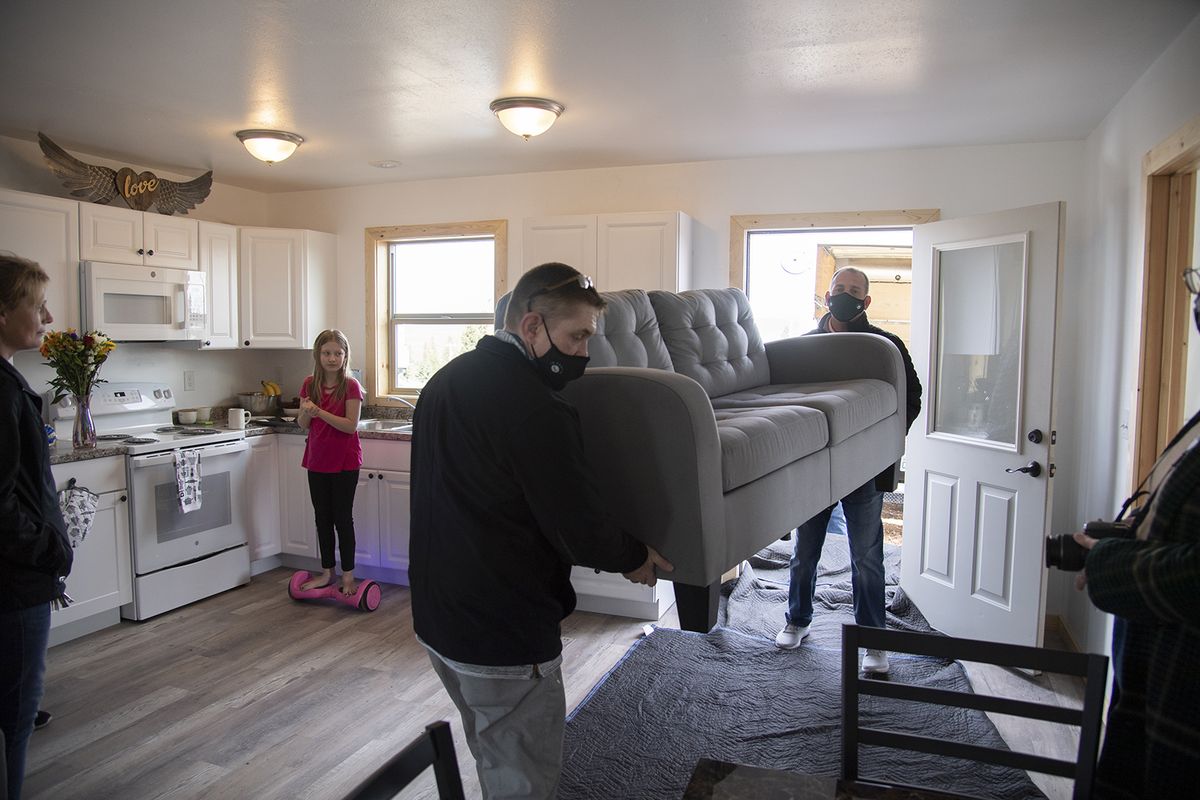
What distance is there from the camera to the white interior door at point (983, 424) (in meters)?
3.56

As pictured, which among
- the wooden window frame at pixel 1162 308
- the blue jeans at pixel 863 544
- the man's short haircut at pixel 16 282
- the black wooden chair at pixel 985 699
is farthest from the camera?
the blue jeans at pixel 863 544

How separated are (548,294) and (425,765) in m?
0.87

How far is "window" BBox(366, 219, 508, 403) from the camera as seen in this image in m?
5.34

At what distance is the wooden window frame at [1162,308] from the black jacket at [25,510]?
3.38 metres

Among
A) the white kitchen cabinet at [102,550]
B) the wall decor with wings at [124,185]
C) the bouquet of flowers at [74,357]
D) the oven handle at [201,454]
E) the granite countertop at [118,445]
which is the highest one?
A: the wall decor with wings at [124,185]

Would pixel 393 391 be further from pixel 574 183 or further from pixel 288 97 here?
pixel 288 97

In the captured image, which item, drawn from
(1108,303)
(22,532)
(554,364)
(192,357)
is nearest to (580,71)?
(554,364)

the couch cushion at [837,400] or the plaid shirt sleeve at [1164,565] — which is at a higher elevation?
the couch cushion at [837,400]

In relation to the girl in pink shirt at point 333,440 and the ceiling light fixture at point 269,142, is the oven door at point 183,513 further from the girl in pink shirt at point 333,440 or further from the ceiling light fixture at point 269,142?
the ceiling light fixture at point 269,142

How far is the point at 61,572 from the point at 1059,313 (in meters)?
3.74

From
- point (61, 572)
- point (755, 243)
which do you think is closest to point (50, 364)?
point (61, 572)

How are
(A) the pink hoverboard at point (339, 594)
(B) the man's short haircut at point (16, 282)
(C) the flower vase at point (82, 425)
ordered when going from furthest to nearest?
(A) the pink hoverboard at point (339, 594) < (C) the flower vase at point (82, 425) < (B) the man's short haircut at point (16, 282)

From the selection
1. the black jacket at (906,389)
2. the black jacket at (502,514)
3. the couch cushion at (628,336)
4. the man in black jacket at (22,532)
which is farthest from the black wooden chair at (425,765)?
the black jacket at (906,389)

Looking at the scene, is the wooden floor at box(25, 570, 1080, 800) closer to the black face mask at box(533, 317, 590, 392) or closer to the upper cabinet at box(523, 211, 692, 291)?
the black face mask at box(533, 317, 590, 392)
